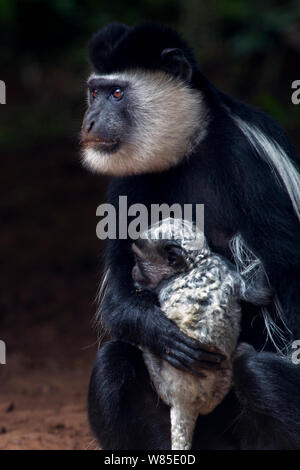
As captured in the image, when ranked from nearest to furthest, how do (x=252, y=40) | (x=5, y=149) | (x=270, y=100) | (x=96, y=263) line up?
(x=270, y=100), (x=96, y=263), (x=252, y=40), (x=5, y=149)

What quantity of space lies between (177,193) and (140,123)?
0.29m

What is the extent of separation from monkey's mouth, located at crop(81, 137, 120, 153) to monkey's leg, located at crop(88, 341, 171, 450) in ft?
2.19

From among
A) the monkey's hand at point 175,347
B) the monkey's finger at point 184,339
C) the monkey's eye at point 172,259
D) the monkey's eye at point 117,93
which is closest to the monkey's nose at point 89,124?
the monkey's eye at point 117,93

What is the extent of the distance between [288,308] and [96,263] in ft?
9.68

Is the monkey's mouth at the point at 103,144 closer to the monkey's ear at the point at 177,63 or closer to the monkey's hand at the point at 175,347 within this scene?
the monkey's ear at the point at 177,63

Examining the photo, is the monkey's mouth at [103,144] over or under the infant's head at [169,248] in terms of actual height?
over

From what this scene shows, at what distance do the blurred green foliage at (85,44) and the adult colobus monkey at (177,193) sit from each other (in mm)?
2515

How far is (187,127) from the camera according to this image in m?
2.90

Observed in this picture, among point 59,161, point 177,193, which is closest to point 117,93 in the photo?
point 177,193

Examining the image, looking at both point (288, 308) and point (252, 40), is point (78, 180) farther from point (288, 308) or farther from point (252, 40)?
point (288, 308)

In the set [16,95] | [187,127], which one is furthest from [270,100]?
[16,95]

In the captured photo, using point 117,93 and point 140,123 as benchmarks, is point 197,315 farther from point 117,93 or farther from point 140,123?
point 117,93


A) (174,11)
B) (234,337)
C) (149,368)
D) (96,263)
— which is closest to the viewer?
(234,337)

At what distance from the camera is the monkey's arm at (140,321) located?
258 centimetres
